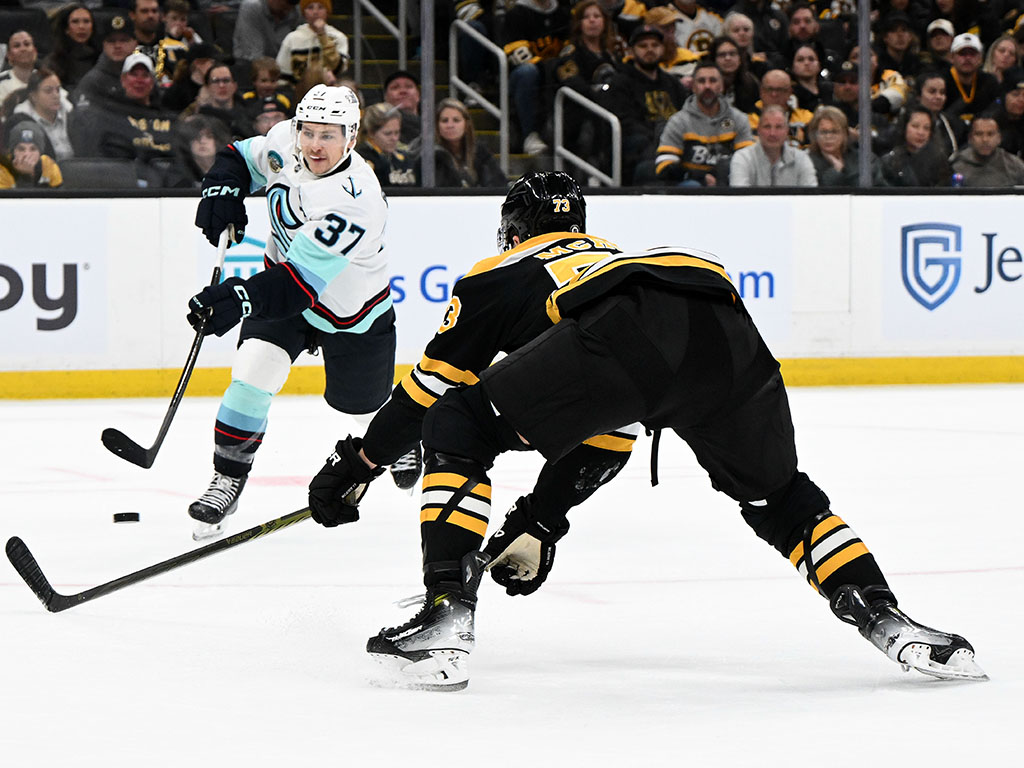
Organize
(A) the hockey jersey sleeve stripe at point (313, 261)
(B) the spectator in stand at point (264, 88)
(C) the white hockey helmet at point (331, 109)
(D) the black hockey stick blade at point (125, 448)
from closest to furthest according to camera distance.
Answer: (A) the hockey jersey sleeve stripe at point (313, 261), (C) the white hockey helmet at point (331, 109), (D) the black hockey stick blade at point (125, 448), (B) the spectator in stand at point (264, 88)

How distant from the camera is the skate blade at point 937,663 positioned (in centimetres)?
216

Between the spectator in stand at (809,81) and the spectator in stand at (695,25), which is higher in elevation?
the spectator in stand at (695,25)

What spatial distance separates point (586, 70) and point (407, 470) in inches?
138

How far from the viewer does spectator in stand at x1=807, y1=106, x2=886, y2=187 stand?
7.20m

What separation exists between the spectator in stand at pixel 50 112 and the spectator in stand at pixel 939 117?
12.9 feet

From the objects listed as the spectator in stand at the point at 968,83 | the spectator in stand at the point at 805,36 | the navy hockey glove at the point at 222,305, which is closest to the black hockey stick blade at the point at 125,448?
the navy hockey glove at the point at 222,305

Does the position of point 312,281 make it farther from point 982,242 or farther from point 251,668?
point 982,242

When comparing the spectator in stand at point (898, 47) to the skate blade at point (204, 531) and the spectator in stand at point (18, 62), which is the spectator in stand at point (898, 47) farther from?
the skate blade at point (204, 531)

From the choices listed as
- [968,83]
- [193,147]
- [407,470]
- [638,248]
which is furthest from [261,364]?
[968,83]

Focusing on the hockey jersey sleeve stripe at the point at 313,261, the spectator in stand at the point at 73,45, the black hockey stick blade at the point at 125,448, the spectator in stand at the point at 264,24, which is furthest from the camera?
the spectator in stand at the point at 264,24

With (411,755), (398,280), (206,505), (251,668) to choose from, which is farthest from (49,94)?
(411,755)

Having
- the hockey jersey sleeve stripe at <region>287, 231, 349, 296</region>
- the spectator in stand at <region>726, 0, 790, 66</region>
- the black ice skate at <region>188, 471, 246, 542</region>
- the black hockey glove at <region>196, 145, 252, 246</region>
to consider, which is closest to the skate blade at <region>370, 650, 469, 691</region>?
the hockey jersey sleeve stripe at <region>287, 231, 349, 296</region>

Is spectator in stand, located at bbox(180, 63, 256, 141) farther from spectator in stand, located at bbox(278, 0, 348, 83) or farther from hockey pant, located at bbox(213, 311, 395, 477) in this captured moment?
hockey pant, located at bbox(213, 311, 395, 477)

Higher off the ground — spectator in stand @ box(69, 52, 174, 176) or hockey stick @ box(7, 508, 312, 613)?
spectator in stand @ box(69, 52, 174, 176)
